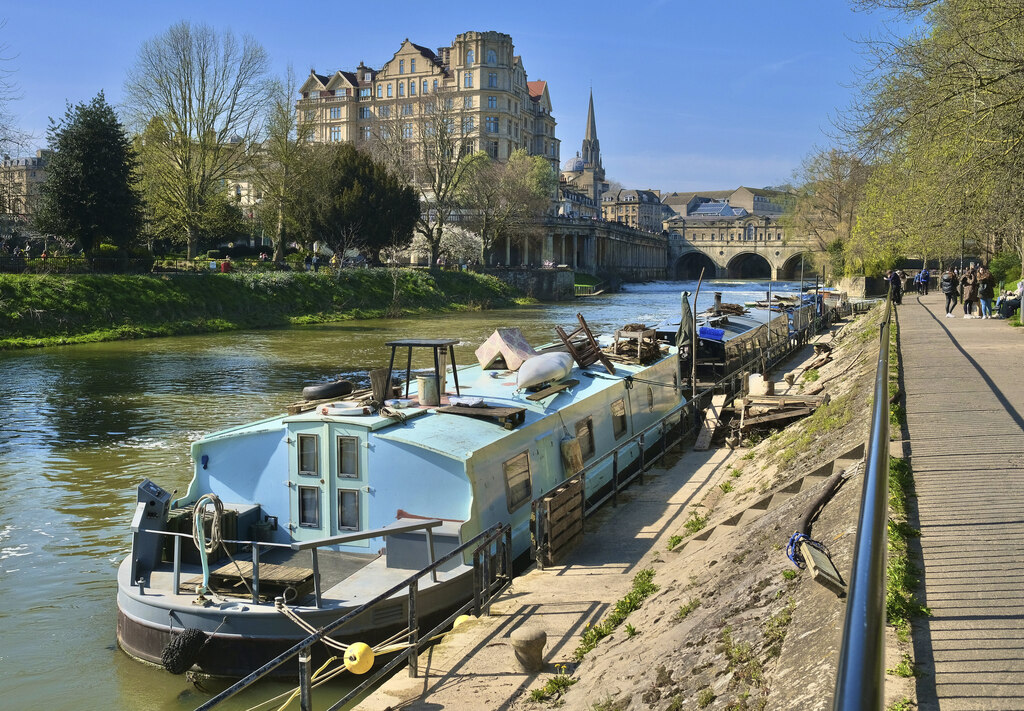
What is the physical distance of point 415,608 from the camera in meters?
8.81

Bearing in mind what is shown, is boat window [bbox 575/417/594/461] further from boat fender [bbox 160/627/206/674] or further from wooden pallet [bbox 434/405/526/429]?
boat fender [bbox 160/627/206/674]

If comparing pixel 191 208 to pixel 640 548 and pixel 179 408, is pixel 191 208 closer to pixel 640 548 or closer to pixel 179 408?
pixel 179 408

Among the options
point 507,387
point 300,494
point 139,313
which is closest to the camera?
point 300,494

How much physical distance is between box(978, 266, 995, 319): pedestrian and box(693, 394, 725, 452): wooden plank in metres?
11.0

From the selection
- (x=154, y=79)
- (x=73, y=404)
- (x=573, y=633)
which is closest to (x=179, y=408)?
(x=73, y=404)

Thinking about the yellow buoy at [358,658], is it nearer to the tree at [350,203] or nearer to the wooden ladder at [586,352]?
the wooden ladder at [586,352]

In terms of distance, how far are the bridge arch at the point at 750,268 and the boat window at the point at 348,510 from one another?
15060 cm

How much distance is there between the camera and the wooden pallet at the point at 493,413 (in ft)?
41.6

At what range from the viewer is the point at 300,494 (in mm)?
11766

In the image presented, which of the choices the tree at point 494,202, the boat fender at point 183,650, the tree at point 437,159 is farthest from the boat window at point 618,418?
the tree at point 494,202

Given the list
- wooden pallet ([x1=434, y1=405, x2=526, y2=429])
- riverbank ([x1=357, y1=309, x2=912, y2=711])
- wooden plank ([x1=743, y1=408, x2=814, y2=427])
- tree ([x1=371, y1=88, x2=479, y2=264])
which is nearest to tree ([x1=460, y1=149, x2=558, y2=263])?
tree ([x1=371, y1=88, x2=479, y2=264])

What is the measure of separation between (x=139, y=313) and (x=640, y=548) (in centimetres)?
4039

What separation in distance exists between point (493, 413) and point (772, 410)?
904 cm

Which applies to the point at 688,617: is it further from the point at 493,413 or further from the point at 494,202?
the point at 494,202
